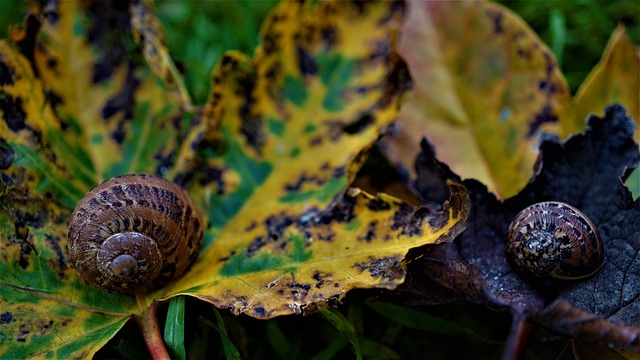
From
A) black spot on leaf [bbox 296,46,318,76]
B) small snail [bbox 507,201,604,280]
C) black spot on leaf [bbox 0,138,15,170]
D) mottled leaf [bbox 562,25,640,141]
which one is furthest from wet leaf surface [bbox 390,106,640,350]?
black spot on leaf [bbox 0,138,15,170]

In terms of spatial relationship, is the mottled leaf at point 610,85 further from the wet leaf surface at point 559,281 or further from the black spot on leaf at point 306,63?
the black spot on leaf at point 306,63

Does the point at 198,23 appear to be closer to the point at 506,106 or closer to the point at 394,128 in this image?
the point at 394,128

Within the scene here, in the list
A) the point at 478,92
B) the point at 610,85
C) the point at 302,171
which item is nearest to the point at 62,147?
the point at 302,171

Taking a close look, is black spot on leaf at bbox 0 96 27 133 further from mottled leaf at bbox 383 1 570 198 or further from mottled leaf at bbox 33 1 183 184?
mottled leaf at bbox 383 1 570 198

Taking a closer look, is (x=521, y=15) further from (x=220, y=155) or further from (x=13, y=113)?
(x=13, y=113)

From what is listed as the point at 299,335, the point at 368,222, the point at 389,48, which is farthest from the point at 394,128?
the point at 299,335

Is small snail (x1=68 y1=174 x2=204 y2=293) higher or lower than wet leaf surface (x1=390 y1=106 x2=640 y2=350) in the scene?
higher
